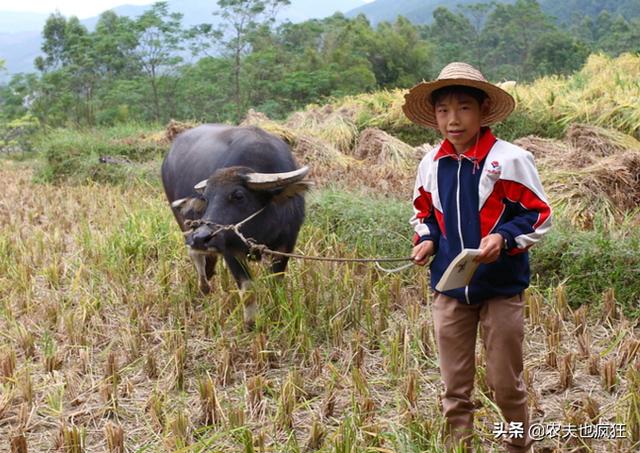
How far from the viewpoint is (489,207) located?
6.56ft

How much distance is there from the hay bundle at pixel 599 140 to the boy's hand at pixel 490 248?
4.31m

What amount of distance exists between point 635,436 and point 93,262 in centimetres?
380

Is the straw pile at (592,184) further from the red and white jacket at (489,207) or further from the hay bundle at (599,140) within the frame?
the red and white jacket at (489,207)

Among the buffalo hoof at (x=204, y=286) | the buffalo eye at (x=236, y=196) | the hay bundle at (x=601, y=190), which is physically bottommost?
the buffalo hoof at (x=204, y=286)

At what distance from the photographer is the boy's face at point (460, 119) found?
2029 millimetres

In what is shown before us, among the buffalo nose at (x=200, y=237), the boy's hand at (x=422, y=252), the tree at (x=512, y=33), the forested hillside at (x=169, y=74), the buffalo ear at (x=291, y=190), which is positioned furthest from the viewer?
the tree at (x=512, y=33)

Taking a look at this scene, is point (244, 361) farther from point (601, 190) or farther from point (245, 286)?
point (601, 190)

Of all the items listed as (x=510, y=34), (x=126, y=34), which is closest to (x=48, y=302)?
(x=126, y=34)

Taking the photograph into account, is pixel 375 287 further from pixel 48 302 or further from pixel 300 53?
pixel 300 53

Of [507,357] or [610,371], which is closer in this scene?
[507,357]

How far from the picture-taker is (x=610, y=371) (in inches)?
104

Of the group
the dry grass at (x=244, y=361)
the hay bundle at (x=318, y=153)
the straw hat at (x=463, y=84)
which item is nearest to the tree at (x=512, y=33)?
the hay bundle at (x=318, y=153)

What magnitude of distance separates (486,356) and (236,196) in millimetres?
1795

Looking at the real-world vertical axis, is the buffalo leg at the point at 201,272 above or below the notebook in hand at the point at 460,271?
below
